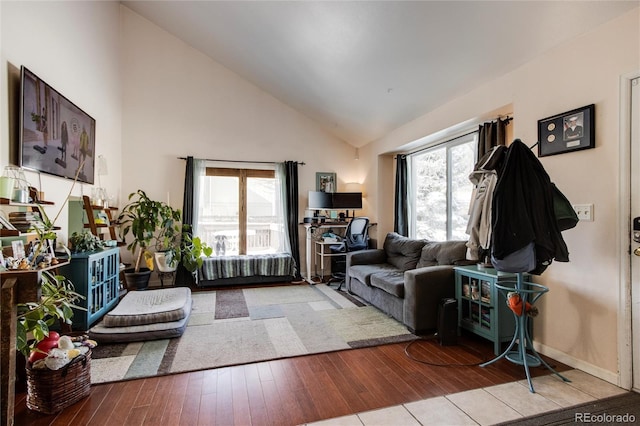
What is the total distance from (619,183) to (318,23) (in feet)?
9.72

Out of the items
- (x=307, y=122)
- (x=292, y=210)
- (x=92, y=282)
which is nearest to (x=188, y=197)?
(x=292, y=210)

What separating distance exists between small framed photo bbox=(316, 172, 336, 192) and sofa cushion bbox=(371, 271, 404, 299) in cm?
249

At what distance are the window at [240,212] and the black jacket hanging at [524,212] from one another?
4.05 meters

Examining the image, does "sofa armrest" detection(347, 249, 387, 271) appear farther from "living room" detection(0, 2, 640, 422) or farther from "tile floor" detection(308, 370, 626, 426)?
"tile floor" detection(308, 370, 626, 426)

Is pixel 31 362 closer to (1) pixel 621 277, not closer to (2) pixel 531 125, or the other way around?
(1) pixel 621 277

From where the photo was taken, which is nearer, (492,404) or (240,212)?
(492,404)

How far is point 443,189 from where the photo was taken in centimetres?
430

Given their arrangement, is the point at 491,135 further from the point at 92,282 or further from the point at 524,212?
the point at 92,282

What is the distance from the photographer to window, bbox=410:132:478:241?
153 inches

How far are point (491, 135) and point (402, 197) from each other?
6.08 ft

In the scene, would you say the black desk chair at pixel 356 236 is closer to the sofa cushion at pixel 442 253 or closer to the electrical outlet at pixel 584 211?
the sofa cushion at pixel 442 253

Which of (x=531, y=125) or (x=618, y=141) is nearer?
(x=618, y=141)

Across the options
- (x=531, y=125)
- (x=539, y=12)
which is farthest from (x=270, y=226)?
(x=539, y=12)

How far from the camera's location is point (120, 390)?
6.77 ft
